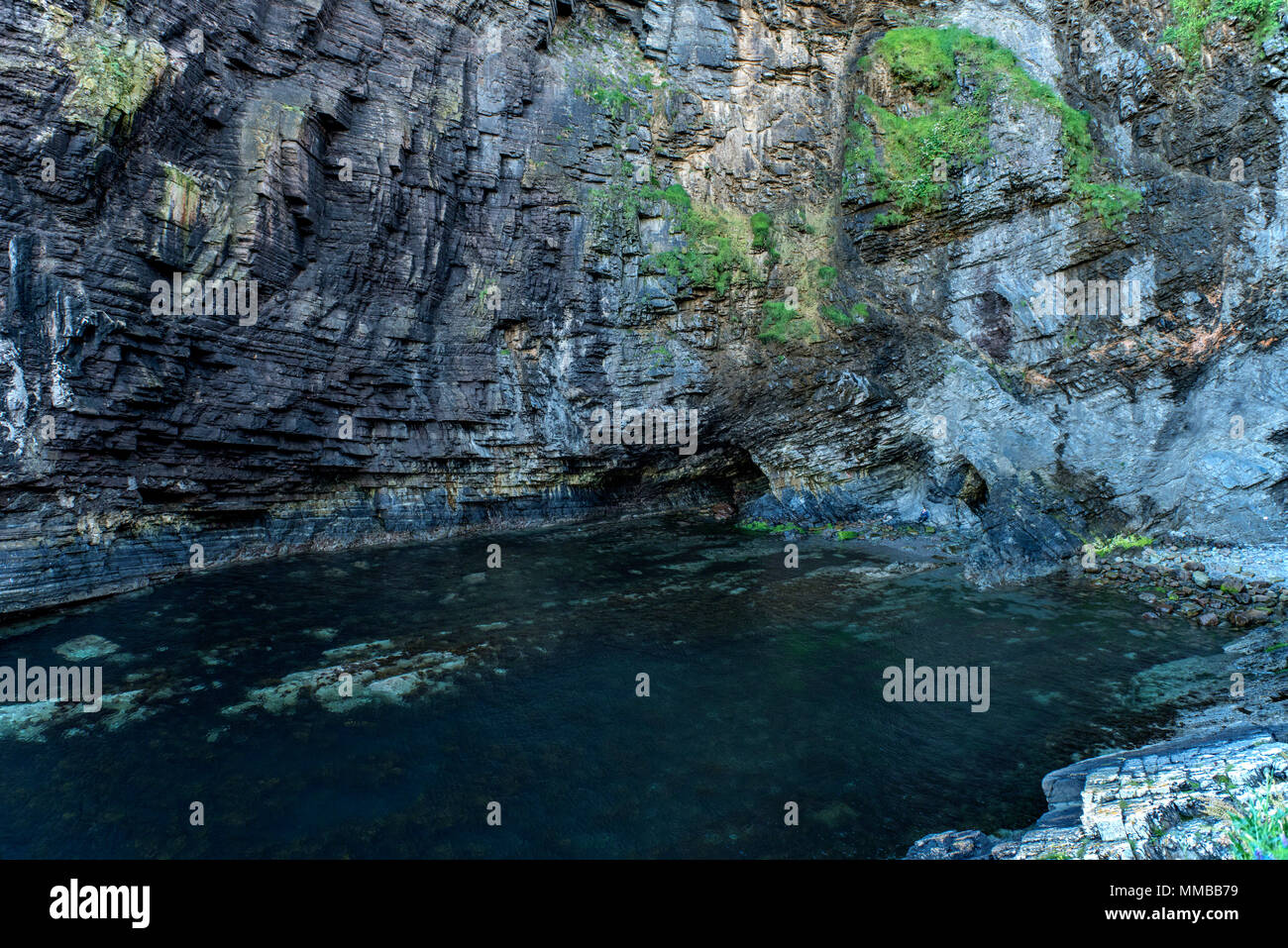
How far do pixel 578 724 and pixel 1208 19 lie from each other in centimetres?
2244

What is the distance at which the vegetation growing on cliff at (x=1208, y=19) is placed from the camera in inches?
596

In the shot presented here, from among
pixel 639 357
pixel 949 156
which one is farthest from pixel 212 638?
pixel 949 156

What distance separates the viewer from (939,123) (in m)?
19.2

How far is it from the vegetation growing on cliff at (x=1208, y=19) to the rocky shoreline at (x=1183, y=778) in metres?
14.3

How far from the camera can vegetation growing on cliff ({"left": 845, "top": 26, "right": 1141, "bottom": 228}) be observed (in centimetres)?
1700

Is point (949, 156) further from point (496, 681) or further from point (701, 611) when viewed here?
point (496, 681)

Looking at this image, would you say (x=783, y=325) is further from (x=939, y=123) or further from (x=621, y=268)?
(x=939, y=123)

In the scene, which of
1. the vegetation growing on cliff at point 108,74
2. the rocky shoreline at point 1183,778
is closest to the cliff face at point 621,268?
the vegetation growing on cliff at point 108,74

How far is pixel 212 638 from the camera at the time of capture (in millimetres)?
12164

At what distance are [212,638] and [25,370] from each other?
24.7 ft

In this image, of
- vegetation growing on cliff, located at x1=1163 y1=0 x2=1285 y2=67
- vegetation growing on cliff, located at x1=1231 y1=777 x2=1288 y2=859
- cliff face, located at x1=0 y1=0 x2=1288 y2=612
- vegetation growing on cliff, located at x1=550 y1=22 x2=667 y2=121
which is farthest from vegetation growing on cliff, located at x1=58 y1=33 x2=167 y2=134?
vegetation growing on cliff, located at x1=1163 y1=0 x2=1285 y2=67

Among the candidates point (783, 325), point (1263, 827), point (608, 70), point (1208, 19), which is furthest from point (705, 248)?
point (1263, 827)

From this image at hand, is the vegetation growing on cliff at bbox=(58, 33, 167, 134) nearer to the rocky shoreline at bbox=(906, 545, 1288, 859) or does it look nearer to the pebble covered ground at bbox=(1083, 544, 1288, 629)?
the rocky shoreline at bbox=(906, 545, 1288, 859)

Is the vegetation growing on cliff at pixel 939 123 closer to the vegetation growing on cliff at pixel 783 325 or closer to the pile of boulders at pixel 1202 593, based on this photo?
the vegetation growing on cliff at pixel 783 325
